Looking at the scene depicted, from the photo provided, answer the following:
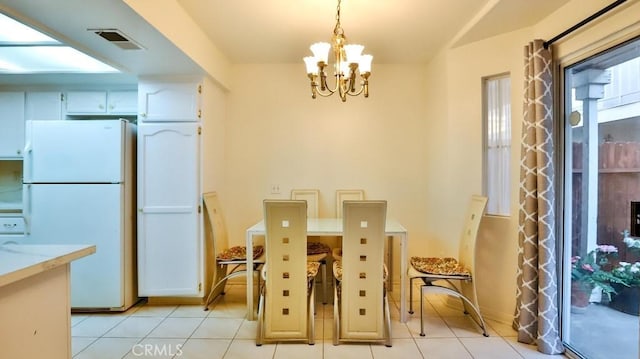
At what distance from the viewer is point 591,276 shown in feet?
7.14

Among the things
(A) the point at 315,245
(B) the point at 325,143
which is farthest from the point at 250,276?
(B) the point at 325,143

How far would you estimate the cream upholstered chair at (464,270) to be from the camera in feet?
8.42

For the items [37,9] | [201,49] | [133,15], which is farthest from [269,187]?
[37,9]

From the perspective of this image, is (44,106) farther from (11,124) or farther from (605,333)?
(605,333)

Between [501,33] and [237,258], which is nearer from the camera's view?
[501,33]

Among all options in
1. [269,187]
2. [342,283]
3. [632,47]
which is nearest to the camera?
[632,47]

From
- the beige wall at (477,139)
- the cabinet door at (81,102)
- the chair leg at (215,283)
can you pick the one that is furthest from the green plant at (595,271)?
the cabinet door at (81,102)

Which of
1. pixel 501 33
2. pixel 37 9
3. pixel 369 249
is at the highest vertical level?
pixel 501 33

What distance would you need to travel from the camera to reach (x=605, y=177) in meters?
2.05

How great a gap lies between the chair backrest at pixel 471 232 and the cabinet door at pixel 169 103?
2.59 meters

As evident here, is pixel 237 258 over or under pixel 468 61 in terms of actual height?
under

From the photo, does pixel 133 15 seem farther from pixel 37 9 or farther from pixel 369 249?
pixel 369 249

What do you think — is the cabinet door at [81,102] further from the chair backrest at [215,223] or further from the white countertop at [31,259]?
the white countertop at [31,259]

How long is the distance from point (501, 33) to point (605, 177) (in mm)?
1390
